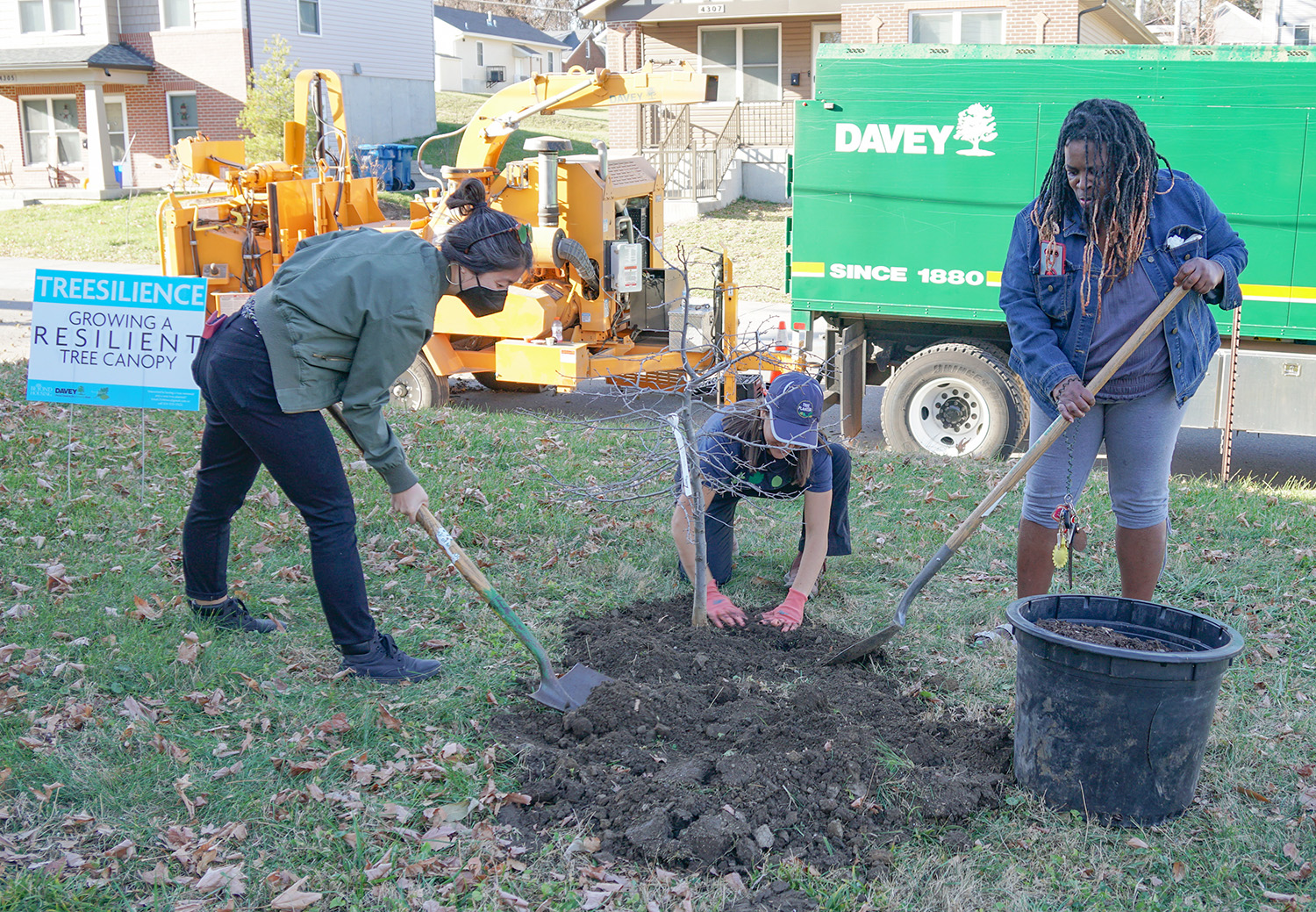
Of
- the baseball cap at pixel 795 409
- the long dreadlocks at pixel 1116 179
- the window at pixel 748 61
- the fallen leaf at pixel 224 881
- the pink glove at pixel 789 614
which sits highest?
the window at pixel 748 61

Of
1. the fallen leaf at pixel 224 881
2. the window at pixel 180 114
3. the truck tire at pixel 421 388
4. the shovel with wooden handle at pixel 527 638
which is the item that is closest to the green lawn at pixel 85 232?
the window at pixel 180 114

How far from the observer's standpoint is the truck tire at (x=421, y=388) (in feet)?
31.2

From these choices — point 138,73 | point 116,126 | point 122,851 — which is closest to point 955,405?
point 122,851

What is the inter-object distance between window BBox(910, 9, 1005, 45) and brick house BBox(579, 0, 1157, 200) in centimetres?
2

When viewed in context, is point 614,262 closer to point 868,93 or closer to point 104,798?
point 868,93

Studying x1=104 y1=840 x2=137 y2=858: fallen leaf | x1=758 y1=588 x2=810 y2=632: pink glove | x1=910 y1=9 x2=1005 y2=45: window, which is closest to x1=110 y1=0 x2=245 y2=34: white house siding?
x1=910 y1=9 x2=1005 y2=45: window

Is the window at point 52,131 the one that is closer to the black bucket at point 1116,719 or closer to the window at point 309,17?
the window at point 309,17

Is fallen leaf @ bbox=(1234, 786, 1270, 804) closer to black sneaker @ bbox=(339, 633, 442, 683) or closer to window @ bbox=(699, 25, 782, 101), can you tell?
black sneaker @ bbox=(339, 633, 442, 683)

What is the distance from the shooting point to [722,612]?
4852mm

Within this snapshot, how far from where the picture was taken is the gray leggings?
12.9ft

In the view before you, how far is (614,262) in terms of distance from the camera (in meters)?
9.38

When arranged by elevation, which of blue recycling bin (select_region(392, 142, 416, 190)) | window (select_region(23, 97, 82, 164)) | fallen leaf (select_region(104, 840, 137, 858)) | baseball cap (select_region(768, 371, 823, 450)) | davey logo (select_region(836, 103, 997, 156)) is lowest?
fallen leaf (select_region(104, 840, 137, 858))

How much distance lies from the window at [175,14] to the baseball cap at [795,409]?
2621cm

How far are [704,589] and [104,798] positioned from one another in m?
2.36
